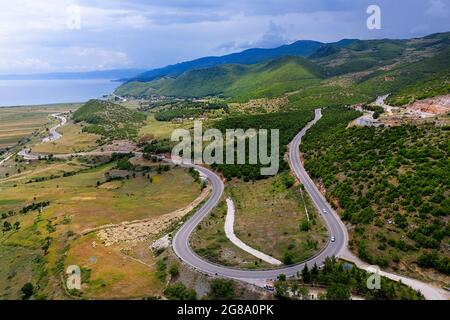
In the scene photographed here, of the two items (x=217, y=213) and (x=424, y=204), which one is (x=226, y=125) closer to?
(x=217, y=213)

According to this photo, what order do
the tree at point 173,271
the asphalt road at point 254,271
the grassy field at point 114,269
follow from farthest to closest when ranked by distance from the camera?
the tree at point 173,271 → the grassy field at point 114,269 → the asphalt road at point 254,271

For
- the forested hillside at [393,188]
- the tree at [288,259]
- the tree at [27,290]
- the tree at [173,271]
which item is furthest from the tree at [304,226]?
the tree at [27,290]

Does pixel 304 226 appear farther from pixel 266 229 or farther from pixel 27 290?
pixel 27 290

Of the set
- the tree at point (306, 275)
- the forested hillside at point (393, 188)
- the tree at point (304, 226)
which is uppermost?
the forested hillside at point (393, 188)

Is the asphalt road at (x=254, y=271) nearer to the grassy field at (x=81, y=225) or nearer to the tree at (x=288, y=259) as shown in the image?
the tree at (x=288, y=259)

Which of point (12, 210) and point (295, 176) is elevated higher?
point (295, 176)

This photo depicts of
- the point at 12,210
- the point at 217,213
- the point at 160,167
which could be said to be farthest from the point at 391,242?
the point at 12,210

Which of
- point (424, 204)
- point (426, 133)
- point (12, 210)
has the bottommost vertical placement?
point (12, 210)
